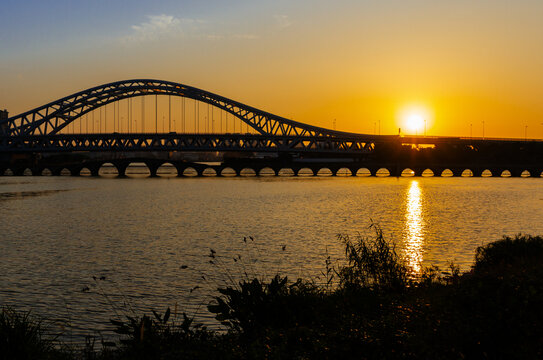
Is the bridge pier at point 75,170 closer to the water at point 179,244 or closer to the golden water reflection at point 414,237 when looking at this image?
the water at point 179,244

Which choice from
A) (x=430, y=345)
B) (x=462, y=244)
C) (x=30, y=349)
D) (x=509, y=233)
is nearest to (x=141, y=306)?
(x=30, y=349)

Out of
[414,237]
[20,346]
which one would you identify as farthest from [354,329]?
[414,237]

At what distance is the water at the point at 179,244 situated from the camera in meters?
19.1

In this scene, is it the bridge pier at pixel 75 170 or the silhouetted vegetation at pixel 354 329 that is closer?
the silhouetted vegetation at pixel 354 329

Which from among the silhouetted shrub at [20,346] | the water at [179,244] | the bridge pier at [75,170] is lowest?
the water at [179,244]

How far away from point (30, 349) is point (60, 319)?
6817 millimetres

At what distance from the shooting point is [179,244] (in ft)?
108

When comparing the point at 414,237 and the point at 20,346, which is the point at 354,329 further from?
the point at 414,237

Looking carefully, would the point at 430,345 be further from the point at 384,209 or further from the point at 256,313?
the point at 384,209

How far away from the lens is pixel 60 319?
16.4 meters

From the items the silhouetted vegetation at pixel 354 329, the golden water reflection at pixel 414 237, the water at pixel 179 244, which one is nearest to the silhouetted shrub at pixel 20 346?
the silhouetted vegetation at pixel 354 329

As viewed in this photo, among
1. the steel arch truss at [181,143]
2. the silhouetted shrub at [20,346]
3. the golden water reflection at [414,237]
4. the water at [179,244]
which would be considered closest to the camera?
the silhouetted shrub at [20,346]

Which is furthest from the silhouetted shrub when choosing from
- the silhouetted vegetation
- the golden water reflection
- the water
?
the golden water reflection

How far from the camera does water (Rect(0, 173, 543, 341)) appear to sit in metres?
19.1
